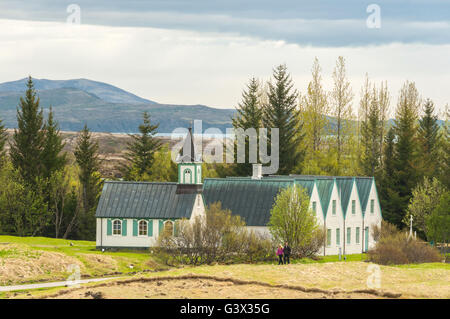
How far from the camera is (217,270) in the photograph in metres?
37.9

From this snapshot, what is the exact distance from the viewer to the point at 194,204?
212 feet

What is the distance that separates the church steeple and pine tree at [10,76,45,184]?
24204 millimetres

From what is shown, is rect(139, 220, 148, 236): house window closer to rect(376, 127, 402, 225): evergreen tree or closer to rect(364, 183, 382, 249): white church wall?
rect(364, 183, 382, 249): white church wall

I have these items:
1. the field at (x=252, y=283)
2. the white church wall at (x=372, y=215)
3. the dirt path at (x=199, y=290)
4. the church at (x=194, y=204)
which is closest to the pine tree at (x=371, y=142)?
the white church wall at (x=372, y=215)

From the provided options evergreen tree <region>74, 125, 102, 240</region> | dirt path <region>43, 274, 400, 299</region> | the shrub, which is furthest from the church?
dirt path <region>43, 274, 400, 299</region>

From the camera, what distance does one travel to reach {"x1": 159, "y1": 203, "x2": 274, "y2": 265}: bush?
47188 mm

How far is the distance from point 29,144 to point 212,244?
43.4 m

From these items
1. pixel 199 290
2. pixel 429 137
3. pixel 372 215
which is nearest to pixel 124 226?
pixel 372 215

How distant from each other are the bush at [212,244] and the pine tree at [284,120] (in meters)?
40.1

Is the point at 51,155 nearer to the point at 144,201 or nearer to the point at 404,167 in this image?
the point at 144,201

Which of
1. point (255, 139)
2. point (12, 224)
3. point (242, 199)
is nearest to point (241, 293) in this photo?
point (242, 199)

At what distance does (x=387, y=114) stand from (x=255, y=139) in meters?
19.9

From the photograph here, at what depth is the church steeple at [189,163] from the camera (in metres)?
64.9
